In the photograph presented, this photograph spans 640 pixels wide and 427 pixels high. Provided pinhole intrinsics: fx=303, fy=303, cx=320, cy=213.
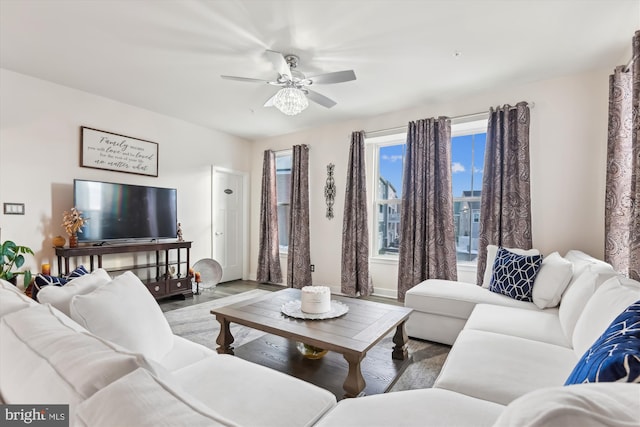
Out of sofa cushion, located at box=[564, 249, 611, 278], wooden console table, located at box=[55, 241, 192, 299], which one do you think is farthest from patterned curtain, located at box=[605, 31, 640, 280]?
wooden console table, located at box=[55, 241, 192, 299]

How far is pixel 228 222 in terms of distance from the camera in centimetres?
540

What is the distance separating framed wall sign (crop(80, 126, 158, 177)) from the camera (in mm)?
3629

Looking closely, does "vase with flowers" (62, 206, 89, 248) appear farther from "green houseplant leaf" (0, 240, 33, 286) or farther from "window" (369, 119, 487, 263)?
"window" (369, 119, 487, 263)

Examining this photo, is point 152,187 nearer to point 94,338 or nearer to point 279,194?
point 279,194

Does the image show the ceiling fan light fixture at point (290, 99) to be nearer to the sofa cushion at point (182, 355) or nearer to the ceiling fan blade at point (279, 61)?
the ceiling fan blade at point (279, 61)

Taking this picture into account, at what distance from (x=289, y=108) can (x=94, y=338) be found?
8.06ft

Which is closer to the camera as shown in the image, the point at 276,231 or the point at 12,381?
the point at 12,381

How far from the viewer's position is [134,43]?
2.55m

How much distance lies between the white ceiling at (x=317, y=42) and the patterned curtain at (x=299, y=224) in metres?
1.46

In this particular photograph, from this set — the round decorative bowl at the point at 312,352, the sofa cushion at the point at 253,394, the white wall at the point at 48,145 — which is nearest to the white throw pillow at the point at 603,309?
the sofa cushion at the point at 253,394

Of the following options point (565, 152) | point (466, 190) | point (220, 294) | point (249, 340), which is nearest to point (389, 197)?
point (466, 190)

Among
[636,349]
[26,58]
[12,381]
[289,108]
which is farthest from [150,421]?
[26,58]

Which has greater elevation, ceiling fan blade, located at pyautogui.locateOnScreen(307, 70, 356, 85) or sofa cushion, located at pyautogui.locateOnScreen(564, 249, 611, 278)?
ceiling fan blade, located at pyautogui.locateOnScreen(307, 70, 356, 85)

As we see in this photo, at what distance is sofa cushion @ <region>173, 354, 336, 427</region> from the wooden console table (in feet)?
8.88
